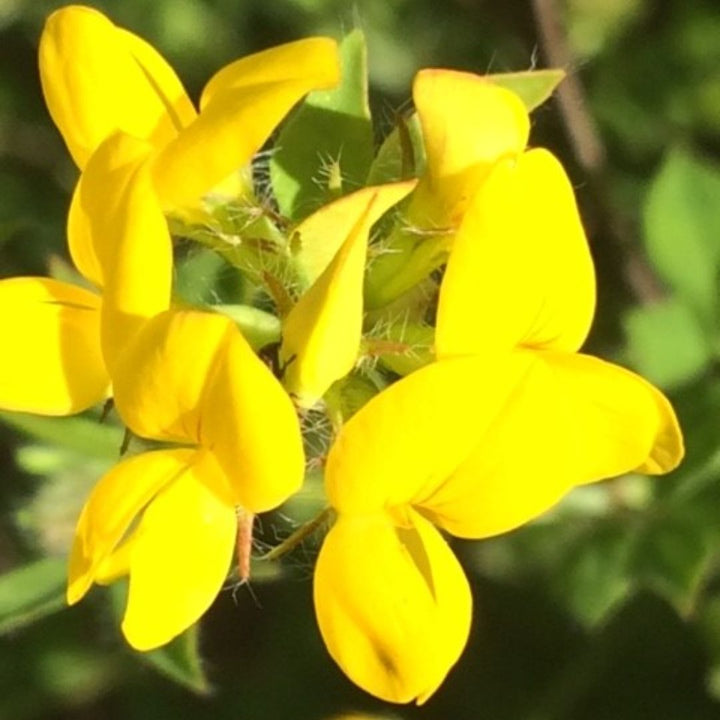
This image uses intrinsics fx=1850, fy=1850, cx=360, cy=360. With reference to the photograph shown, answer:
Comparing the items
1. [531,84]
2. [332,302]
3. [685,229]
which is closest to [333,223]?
[332,302]

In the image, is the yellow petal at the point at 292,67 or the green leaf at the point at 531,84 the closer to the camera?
the yellow petal at the point at 292,67

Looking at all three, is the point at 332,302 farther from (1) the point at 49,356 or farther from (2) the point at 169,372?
(1) the point at 49,356

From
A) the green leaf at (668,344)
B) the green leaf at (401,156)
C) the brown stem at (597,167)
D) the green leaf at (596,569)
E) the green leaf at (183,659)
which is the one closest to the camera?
the green leaf at (401,156)

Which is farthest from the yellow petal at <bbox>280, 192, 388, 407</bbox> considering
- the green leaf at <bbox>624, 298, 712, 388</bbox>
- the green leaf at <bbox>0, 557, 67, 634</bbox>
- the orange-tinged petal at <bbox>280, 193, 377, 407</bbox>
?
the green leaf at <bbox>624, 298, 712, 388</bbox>

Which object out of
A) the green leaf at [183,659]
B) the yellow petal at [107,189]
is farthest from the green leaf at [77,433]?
the yellow petal at [107,189]

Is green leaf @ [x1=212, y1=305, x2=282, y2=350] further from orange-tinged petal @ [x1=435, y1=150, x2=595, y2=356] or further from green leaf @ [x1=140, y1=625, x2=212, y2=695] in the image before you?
green leaf @ [x1=140, y1=625, x2=212, y2=695]

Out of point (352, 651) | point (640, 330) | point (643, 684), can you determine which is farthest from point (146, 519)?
A: point (643, 684)

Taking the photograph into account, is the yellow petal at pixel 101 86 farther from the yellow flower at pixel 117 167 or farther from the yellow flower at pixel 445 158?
the yellow flower at pixel 445 158

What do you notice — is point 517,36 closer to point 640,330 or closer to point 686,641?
point 640,330
